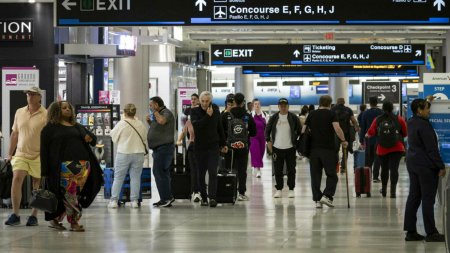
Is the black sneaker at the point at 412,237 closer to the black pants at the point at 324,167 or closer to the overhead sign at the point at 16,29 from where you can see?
the black pants at the point at 324,167

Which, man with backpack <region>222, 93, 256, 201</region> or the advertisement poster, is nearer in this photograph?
man with backpack <region>222, 93, 256, 201</region>

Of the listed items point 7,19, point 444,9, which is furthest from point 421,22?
point 7,19

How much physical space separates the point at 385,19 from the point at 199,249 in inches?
172

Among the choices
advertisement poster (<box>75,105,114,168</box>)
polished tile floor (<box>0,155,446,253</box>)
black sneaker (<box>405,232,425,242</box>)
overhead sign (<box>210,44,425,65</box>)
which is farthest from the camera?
overhead sign (<box>210,44,425,65</box>)

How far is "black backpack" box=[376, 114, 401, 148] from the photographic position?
58.5 ft

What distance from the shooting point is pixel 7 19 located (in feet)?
53.9

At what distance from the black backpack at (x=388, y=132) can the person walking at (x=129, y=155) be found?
427 cm

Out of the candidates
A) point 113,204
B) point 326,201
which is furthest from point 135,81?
point 326,201

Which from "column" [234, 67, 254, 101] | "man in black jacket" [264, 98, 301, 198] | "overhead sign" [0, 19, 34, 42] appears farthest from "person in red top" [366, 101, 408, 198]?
"column" [234, 67, 254, 101]

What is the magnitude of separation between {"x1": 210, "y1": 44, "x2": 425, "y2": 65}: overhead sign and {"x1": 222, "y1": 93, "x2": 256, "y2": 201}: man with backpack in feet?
38.9

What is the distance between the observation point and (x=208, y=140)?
15.9 meters

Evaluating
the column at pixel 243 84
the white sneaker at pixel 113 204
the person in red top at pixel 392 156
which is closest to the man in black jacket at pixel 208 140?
the white sneaker at pixel 113 204

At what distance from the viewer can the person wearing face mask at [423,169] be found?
11.3 metres

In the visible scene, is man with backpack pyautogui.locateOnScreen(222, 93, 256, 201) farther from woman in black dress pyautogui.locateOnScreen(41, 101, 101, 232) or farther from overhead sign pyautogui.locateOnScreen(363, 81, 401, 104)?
overhead sign pyautogui.locateOnScreen(363, 81, 401, 104)
